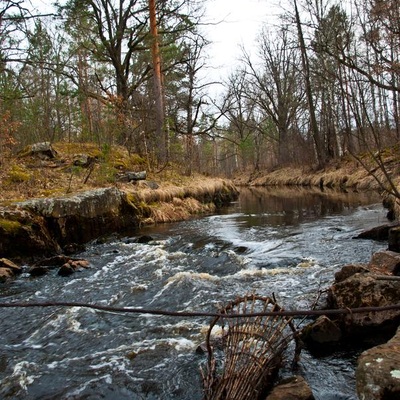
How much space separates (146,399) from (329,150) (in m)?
24.0

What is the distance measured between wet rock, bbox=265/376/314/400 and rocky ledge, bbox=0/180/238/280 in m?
5.29

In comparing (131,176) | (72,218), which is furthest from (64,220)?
(131,176)

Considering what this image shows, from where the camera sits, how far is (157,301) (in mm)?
4840

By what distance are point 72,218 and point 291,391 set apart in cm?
724

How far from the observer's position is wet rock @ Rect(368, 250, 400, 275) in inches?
171

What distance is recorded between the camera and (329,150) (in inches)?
958

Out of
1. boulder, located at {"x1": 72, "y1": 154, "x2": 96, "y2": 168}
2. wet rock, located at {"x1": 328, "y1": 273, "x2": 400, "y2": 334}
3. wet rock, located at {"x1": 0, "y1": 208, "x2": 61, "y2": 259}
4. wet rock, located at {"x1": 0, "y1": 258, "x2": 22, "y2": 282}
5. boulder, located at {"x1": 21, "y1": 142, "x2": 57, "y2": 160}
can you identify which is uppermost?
boulder, located at {"x1": 21, "y1": 142, "x2": 57, "y2": 160}

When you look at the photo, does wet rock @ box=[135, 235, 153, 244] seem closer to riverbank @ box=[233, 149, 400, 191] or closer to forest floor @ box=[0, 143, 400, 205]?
forest floor @ box=[0, 143, 400, 205]

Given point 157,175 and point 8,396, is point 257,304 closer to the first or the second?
point 8,396

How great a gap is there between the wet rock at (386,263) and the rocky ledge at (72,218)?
5.83 meters

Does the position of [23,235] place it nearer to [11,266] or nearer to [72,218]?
[11,266]

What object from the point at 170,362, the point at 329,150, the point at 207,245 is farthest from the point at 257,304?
the point at 329,150

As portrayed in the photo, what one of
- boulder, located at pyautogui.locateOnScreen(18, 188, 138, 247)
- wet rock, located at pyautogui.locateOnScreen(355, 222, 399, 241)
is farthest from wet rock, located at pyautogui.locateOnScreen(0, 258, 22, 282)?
wet rock, located at pyautogui.locateOnScreen(355, 222, 399, 241)

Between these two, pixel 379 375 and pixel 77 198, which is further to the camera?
pixel 77 198
